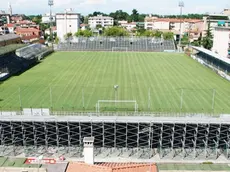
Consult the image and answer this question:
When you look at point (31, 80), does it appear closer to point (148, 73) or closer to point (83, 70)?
point (83, 70)

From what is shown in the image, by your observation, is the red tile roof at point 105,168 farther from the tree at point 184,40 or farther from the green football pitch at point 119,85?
the tree at point 184,40

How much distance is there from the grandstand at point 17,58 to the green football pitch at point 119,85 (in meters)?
1.55

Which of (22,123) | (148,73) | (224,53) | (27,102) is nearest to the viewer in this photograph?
(22,123)

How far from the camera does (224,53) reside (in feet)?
177

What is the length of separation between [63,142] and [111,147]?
10.9ft

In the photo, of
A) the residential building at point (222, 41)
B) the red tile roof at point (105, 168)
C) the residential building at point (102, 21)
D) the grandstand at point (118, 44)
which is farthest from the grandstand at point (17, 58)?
the residential building at point (102, 21)

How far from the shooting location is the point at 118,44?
65125mm

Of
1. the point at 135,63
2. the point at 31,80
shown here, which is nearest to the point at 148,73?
the point at 135,63

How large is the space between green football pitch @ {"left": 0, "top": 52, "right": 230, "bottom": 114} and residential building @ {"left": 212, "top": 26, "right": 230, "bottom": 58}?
797cm

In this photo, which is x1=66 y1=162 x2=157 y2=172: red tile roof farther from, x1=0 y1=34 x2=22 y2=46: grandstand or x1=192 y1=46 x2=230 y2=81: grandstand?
x1=0 y1=34 x2=22 y2=46: grandstand

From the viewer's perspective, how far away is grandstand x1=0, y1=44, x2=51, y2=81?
3938cm

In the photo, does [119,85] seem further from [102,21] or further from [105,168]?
[102,21]

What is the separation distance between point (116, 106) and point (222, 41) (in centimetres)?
3594

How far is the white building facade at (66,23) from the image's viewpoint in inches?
3848
